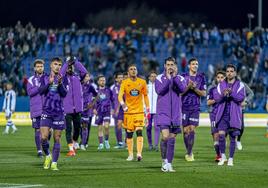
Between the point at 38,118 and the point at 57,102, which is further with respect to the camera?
the point at 38,118

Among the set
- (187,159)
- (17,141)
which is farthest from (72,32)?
(187,159)

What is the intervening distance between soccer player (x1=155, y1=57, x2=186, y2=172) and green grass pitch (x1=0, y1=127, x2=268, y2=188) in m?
0.57

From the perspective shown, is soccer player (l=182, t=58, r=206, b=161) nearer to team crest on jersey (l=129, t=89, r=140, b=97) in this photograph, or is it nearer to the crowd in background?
team crest on jersey (l=129, t=89, r=140, b=97)

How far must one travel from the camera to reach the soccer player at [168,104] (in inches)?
672

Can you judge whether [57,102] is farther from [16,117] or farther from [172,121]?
[16,117]

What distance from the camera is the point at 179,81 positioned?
674 inches

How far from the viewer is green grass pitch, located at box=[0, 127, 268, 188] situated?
14.8m

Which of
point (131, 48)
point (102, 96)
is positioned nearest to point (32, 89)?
point (102, 96)

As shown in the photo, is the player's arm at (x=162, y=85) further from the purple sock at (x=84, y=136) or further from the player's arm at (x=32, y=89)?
the purple sock at (x=84, y=136)

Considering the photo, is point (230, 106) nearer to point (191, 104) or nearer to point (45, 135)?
point (191, 104)

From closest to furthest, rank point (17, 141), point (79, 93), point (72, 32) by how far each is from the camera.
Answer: point (79, 93) < point (17, 141) < point (72, 32)

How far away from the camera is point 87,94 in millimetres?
25734

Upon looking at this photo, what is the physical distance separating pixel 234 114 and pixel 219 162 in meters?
1.21

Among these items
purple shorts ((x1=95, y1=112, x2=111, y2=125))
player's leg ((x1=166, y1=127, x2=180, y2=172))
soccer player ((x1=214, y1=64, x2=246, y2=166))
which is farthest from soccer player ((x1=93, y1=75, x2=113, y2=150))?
player's leg ((x1=166, y1=127, x2=180, y2=172))
